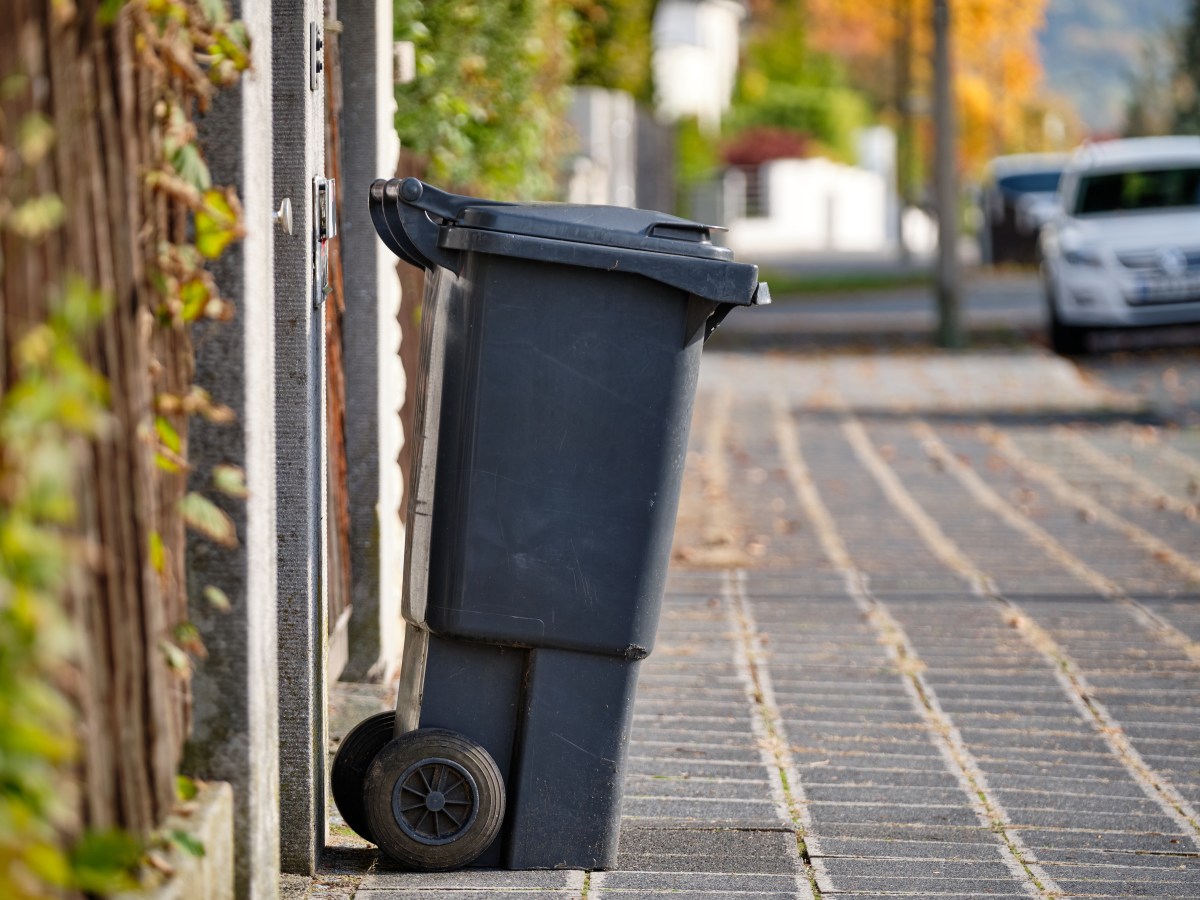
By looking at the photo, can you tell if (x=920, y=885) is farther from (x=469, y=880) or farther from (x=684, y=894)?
(x=469, y=880)

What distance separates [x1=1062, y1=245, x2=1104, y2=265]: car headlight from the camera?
16266mm

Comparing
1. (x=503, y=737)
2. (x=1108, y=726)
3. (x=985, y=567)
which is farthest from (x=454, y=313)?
(x=985, y=567)

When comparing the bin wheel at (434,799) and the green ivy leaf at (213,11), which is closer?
the green ivy leaf at (213,11)

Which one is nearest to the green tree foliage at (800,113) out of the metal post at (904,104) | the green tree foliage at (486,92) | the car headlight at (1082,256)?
the metal post at (904,104)

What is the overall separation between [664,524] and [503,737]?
0.58m

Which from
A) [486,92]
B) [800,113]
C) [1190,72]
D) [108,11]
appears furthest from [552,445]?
[800,113]

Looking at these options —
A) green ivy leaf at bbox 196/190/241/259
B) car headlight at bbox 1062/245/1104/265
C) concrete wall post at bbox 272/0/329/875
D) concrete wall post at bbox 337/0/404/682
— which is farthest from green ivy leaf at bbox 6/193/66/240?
car headlight at bbox 1062/245/1104/265

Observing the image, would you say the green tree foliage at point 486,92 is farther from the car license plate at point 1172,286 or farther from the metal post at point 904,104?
the metal post at point 904,104

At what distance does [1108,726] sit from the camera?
17.2ft

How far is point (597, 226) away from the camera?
374 cm

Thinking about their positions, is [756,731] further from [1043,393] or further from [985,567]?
[1043,393]

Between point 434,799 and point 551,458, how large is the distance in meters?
0.76

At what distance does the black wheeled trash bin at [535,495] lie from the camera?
3.75 metres

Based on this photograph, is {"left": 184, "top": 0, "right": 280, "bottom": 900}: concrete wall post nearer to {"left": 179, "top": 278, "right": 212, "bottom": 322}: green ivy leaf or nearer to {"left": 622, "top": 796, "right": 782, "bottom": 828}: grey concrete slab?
{"left": 179, "top": 278, "right": 212, "bottom": 322}: green ivy leaf
